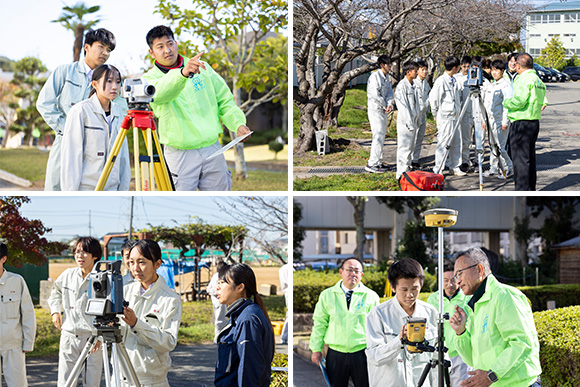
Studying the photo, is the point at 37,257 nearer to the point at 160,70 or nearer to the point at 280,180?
the point at 160,70

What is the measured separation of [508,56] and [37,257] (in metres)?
4.53

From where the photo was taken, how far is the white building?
6098 mm

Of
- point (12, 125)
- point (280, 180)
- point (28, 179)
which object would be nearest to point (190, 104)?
point (280, 180)

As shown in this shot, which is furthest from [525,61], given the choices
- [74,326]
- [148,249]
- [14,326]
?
[14,326]

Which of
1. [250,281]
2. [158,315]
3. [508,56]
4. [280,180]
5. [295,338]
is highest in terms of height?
[508,56]

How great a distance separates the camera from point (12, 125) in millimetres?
15484

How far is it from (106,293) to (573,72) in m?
4.56

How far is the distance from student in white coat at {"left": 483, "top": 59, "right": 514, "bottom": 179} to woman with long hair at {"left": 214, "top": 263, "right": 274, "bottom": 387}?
10.7ft

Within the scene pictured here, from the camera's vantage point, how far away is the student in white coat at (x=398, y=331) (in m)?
4.30

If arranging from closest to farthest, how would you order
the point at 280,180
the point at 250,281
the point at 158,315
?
the point at 250,281 < the point at 158,315 < the point at 280,180

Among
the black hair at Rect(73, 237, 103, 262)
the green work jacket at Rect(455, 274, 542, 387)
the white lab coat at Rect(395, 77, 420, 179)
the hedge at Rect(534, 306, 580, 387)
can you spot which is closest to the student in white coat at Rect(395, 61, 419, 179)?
the white lab coat at Rect(395, 77, 420, 179)

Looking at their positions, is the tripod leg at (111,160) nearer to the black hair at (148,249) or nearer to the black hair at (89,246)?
the black hair at (89,246)

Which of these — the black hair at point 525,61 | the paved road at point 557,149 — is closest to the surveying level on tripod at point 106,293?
the paved road at point 557,149

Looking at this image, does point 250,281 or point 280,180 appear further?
point 280,180
